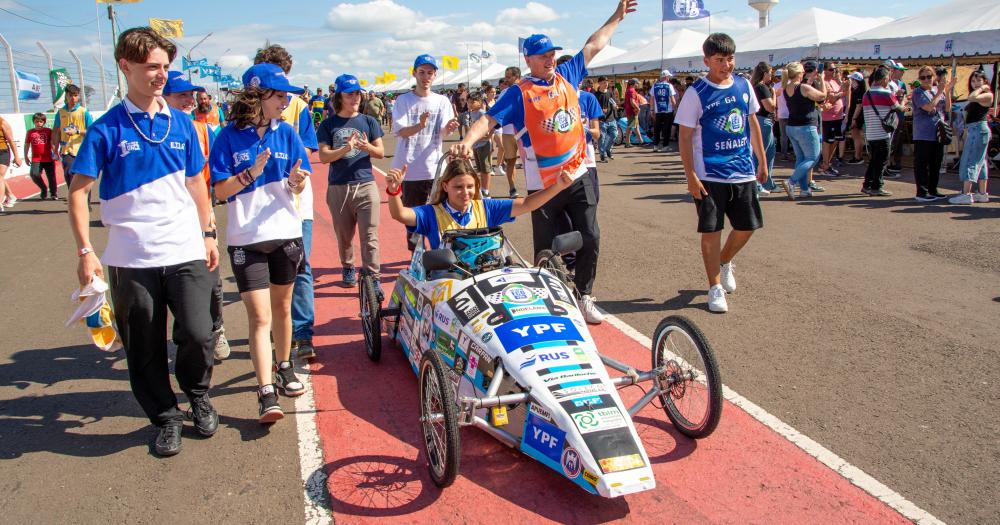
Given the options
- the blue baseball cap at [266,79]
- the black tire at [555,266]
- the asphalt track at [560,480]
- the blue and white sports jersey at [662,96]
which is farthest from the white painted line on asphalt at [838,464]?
the blue and white sports jersey at [662,96]

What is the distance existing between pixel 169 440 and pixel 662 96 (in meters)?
18.2

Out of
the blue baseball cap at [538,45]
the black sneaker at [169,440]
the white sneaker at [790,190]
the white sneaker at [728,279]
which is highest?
the blue baseball cap at [538,45]

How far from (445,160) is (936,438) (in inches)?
137

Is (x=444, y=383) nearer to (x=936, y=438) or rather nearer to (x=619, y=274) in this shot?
(x=936, y=438)

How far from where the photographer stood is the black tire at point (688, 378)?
3604 mm

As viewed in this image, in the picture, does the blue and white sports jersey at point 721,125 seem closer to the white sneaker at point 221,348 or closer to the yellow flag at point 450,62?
the white sneaker at point 221,348

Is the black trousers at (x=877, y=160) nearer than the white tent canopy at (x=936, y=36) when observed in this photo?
Yes

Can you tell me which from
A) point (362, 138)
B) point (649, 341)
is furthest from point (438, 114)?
point (649, 341)

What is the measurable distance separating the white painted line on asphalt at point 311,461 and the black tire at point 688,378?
6.11 feet

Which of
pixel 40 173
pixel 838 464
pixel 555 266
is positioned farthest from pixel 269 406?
pixel 40 173

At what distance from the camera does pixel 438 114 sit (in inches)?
279

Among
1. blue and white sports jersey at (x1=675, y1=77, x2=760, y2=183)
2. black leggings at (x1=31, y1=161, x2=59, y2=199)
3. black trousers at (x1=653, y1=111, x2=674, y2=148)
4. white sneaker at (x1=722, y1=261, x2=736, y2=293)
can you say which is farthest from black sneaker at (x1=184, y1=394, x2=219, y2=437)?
black trousers at (x1=653, y1=111, x2=674, y2=148)

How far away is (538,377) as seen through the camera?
3.38m

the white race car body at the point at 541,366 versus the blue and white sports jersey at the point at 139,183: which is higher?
the blue and white sports jersey at the point at 139,183
